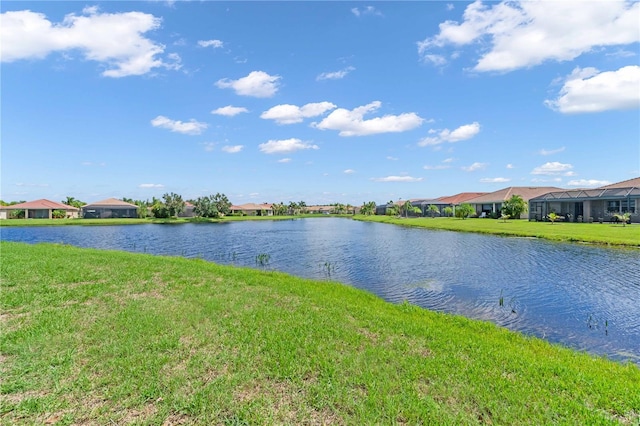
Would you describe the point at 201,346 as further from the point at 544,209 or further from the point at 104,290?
the point at 544,209

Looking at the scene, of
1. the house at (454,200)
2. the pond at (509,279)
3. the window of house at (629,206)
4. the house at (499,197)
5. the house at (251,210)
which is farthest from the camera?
the house at (251,210)

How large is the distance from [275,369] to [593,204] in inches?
2008

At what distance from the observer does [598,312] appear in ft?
35.2

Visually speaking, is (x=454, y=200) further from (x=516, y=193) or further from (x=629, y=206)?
(x=629, y=206)

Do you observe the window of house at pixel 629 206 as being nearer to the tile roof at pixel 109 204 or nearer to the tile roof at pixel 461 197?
the tile roof at pixel 461 197

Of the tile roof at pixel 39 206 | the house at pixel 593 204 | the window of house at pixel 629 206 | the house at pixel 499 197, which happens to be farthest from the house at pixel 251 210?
the window of house at pixel 629 206

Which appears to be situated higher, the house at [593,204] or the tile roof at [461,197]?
the tile roof at [461,197]

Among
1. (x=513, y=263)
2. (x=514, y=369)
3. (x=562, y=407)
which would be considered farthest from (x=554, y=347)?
(x=513, y=263)

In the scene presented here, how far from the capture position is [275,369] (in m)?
5.12

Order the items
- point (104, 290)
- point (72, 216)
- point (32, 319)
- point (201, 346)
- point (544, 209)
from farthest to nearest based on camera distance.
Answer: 1. point (72, 216)
2. point (544, 209)
3. point (104, 290)
4. point (32, 319)
5. point (201, 346)

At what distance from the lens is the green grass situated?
417 centimetres

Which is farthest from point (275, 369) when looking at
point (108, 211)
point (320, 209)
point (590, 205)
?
point (320, 209)

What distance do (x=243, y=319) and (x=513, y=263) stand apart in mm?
17029

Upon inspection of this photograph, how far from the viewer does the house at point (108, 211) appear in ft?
275
